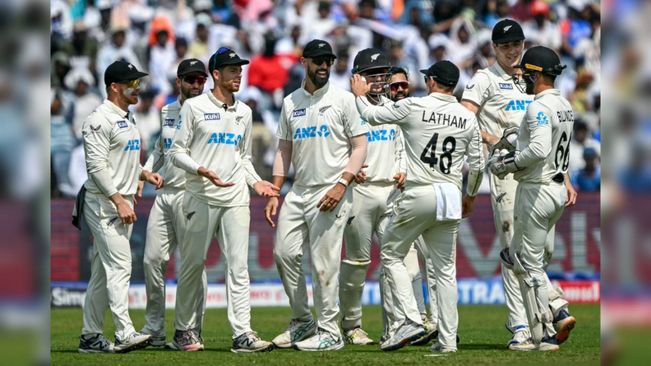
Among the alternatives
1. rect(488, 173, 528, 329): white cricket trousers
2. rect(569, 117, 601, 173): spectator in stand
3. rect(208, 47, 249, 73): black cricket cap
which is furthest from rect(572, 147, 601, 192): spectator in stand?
rect(208, 47, 249, 73): black cricket cap

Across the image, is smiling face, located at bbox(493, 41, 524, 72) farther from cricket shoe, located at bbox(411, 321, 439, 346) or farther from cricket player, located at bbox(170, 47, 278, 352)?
cricket shoe, located at bbox(411, 321, 439, 346)

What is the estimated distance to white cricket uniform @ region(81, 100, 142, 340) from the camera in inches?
387

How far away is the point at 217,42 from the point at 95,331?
1295 centimetres

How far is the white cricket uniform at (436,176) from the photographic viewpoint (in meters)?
9.24

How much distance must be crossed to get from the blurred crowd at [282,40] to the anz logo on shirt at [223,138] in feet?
29.9

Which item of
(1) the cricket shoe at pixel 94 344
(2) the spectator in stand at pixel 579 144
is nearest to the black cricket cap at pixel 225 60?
(1) the cricket shoe at pixel 94 344

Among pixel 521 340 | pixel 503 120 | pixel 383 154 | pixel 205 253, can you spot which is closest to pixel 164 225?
pixel 205 253

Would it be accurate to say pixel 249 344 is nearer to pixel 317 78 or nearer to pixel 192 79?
pixel 317 78

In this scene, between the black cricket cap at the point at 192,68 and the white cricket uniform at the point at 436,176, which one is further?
the black cricket cap at the point at 192,68

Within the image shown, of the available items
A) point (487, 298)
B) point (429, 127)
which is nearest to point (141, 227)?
point (487, 298)

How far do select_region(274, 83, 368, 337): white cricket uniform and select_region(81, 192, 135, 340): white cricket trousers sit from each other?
5.05ft

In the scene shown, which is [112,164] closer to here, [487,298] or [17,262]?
[17,262]

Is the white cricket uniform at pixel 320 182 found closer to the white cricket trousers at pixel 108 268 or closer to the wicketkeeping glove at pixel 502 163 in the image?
the wicketkeeping glove at pixel 502 163

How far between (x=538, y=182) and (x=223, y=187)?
9.73 ft
